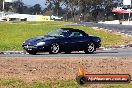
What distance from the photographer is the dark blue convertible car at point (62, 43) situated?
22406 millimetres

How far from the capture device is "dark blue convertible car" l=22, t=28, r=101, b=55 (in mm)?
22406

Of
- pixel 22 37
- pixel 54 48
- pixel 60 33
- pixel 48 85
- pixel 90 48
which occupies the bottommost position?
pixel 22 37

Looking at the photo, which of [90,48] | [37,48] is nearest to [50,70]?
[37,48]

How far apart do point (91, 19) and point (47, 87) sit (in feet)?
494

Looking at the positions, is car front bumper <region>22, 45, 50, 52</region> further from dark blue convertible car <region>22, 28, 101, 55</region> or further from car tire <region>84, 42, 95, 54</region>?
car tire <region>84, 42, 95, 54</region>

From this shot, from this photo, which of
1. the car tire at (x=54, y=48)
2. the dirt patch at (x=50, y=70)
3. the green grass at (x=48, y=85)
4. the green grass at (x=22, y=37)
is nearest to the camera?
the green grass at (x=48, y=85)

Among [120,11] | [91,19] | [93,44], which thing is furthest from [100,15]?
[93,44]

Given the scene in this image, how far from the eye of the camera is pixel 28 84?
10.5 m

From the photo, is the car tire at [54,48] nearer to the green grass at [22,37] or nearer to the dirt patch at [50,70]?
the green grass at [22,37]

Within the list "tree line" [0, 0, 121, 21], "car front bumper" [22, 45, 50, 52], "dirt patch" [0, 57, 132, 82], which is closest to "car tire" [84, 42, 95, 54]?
"car front bumper" [22, 45, 50, 52]

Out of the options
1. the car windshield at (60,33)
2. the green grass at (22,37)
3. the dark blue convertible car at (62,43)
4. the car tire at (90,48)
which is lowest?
the green grass at (22,37)

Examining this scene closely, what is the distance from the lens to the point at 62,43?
23156 millimetres

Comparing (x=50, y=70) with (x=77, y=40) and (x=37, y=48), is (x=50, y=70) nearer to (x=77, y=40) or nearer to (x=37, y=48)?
(x=37, y=48)

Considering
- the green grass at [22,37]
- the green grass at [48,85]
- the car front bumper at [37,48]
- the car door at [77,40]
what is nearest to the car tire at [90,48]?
the car door at [77,40]
